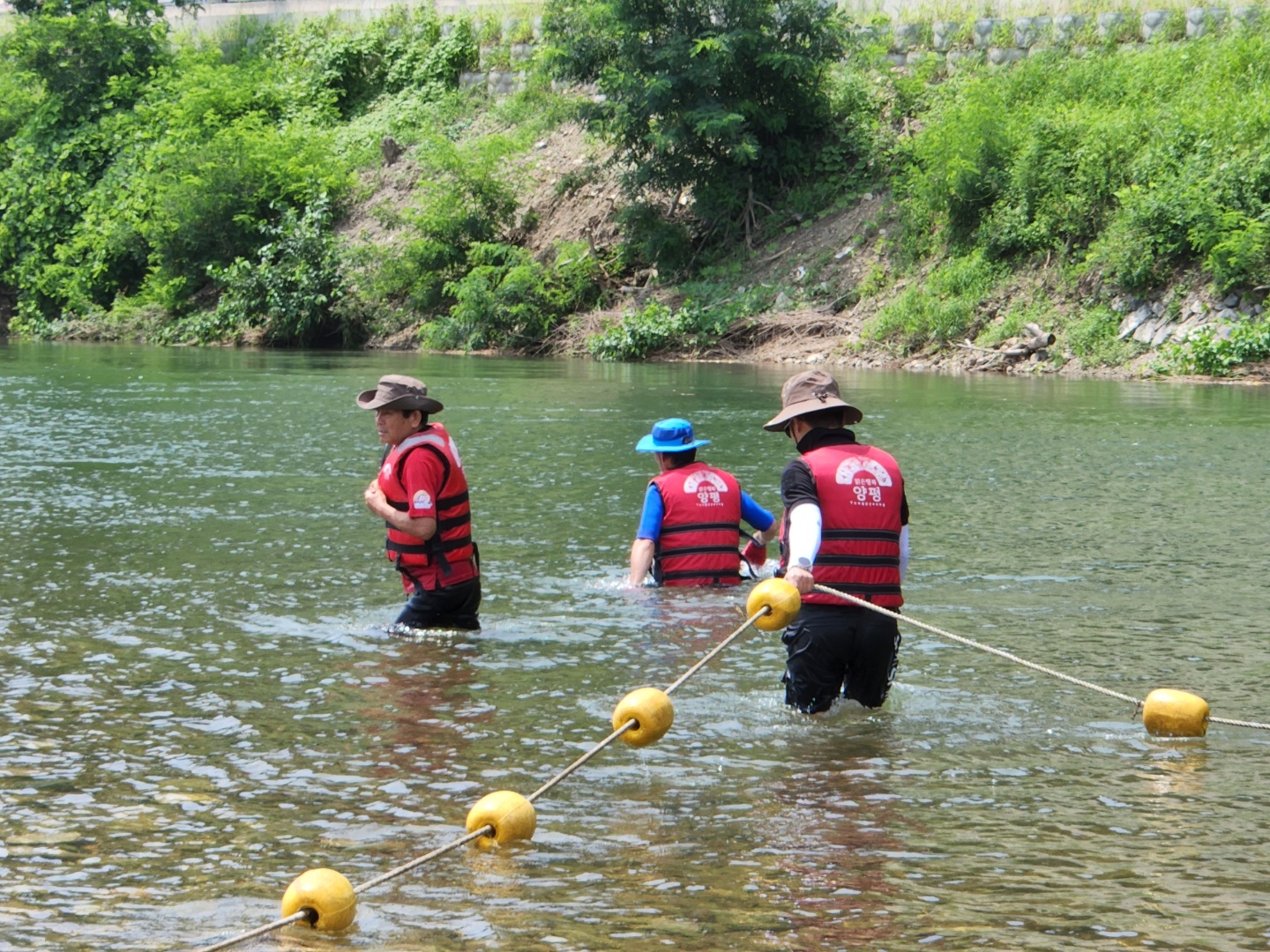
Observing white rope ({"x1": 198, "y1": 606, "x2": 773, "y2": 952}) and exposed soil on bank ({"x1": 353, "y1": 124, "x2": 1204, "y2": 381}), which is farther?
exposed soil on bank ({"x1": 353, "y1": 124, "x2": 1204, "y2": 381})

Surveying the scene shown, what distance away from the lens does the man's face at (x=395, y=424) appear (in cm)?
861

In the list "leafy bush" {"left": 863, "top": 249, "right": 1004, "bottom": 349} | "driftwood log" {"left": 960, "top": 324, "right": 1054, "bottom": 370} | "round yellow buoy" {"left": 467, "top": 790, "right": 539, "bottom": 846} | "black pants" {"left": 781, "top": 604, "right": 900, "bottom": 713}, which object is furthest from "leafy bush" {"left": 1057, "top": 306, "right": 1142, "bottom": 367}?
"round yellow buoy" {"left": 467, "top": 790, "right": 539, "bottom": 846}

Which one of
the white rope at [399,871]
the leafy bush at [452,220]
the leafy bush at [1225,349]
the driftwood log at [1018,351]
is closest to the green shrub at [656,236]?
the leafy bush at [452,220]

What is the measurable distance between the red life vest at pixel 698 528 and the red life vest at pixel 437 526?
159 cm

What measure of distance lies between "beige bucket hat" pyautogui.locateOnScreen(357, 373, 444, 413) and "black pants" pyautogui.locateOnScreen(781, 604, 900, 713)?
7.63ft

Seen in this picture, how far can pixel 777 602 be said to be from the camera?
6.63 meters

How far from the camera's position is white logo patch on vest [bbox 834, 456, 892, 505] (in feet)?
22.8

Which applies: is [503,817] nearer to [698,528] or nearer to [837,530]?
[837,530]

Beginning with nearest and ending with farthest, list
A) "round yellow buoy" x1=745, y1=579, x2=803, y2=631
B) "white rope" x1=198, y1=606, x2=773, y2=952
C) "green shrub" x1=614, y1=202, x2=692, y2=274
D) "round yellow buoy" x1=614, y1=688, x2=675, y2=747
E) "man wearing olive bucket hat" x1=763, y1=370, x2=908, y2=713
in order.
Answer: "white rope" x1=198, y1=606, x2=773, y2=952
"round yellow buoy" x1=614, y1=688, x2=675, y2=747
"round yellow buoy" x1=745, y1=579, x2=803, y2=631
"man wearing olive bucket hat" x1=763, y1=370, x2=908, y2=713
"green shrub" x1=614, y1=202, x2=692, y2=274

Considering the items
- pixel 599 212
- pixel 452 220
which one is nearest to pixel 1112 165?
pixel 599 212

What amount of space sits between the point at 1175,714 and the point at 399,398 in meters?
3.98

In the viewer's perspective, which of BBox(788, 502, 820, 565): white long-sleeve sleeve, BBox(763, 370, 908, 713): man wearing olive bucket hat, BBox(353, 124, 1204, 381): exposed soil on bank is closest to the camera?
BBox(788, 502, 820, 565): white long-sleeve sleeve

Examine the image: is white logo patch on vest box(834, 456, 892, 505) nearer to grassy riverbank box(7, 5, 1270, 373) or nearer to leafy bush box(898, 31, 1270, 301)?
grassy riverbank box(7, 5, 1270, 373)

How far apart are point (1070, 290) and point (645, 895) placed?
2790cm
